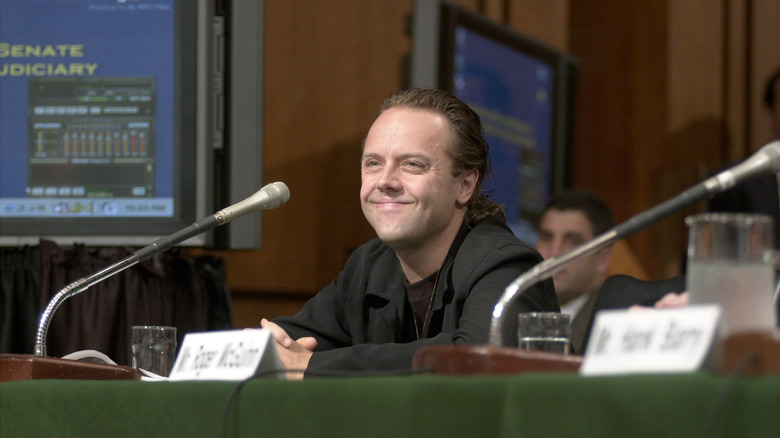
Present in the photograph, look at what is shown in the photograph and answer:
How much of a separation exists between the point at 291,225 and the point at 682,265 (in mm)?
1811

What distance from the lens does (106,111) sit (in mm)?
3012

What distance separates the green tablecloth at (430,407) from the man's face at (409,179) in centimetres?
94

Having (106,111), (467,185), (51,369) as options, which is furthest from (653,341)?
(106,111)

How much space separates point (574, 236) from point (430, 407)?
108 inches

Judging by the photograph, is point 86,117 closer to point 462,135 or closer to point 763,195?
point 462,135

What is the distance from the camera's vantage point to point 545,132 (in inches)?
175

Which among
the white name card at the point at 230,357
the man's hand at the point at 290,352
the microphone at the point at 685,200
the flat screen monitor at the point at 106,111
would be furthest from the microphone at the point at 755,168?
the flat screen monitor at the point at 106,111

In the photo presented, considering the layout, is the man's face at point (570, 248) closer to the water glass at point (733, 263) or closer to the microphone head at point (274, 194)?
the microphone head at point (274, 194)

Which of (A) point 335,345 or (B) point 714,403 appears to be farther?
(A) point 335,345

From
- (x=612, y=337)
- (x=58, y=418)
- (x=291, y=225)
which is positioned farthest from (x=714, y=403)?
(x=291, y=225)

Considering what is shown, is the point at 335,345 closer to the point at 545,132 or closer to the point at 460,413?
the point at 460,413

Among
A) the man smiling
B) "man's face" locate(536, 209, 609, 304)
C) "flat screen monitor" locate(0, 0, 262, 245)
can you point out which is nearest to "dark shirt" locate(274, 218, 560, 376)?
the man smiling

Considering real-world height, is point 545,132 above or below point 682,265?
above

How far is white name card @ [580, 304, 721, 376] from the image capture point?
3.17ft
